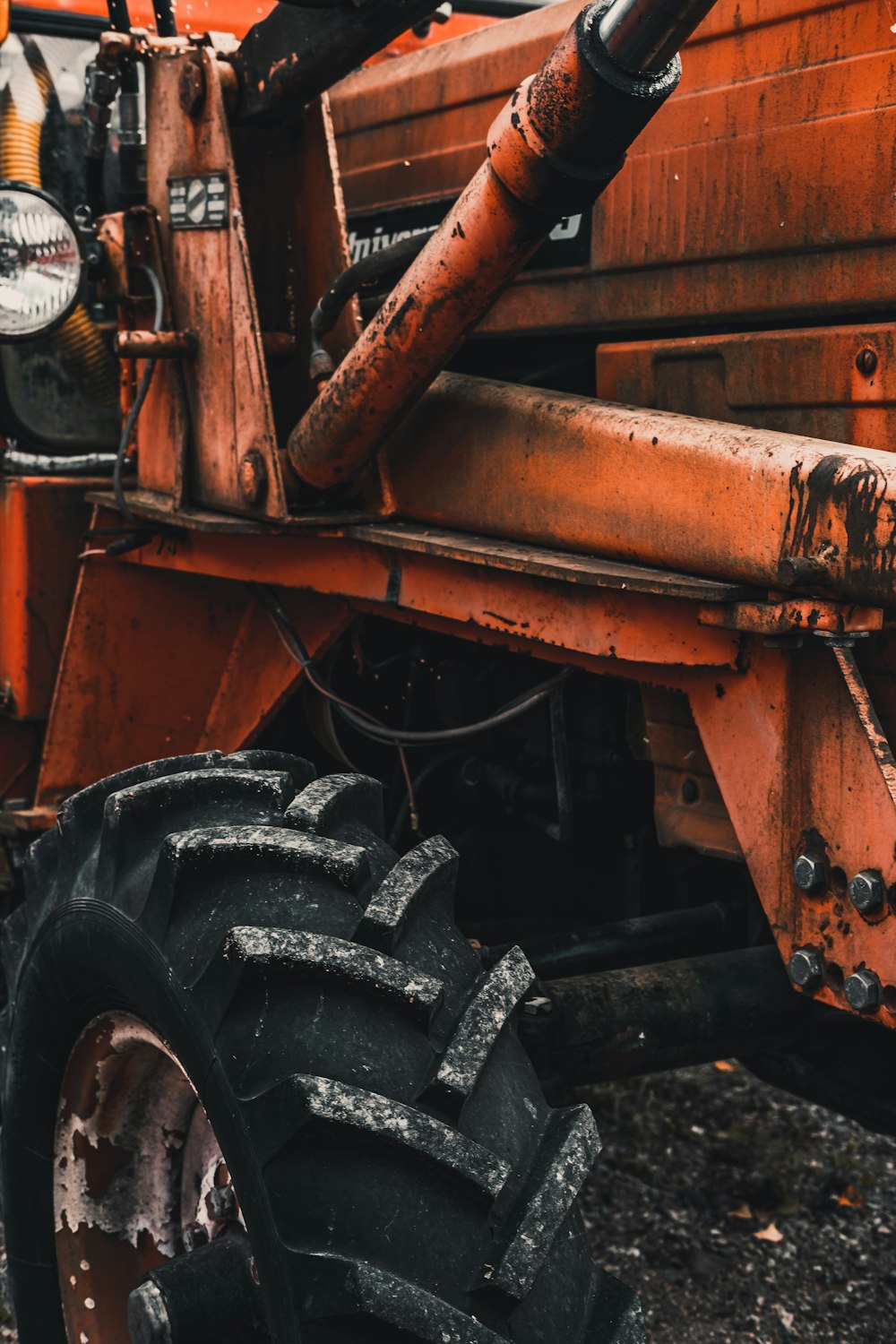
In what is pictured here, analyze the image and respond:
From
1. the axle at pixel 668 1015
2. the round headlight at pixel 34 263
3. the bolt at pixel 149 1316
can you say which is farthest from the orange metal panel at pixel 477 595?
the bolt at pixel 149 1316

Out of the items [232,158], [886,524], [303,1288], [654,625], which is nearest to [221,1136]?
[303,1288]

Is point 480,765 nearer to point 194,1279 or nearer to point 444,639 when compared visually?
point 444,639

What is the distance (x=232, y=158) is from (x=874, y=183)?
1.05 m

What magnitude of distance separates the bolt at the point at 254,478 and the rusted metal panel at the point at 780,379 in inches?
21.8

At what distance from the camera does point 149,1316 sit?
1.88 meters

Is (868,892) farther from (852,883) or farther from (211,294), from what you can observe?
(211,294)

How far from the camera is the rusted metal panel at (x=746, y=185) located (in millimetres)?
1934

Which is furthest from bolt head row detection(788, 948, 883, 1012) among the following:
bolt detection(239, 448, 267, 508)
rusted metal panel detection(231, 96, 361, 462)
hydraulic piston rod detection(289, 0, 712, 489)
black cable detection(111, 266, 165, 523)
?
black cable detection(111, 266, 165, 523)

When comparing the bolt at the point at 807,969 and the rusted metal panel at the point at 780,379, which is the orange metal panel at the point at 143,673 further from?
the bolt at the point at 807,969

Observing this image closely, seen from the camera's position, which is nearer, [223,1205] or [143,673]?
[223,1205]

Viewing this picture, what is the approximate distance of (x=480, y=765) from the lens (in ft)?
8.94

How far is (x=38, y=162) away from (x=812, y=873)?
2.24 metres

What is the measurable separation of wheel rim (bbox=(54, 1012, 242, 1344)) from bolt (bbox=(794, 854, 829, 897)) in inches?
37.0

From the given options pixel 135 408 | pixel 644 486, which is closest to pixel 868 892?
pixel 644 486
